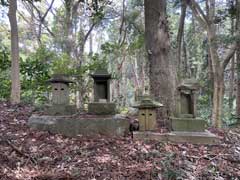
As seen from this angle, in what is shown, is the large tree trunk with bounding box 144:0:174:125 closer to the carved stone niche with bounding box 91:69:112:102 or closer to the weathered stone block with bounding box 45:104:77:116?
the carved stone niche with bounding box 91:69:112:102

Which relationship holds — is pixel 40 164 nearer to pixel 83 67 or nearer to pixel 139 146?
pixel 139 146

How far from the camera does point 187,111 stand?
4.46 m

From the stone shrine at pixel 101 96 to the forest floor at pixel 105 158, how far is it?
0.52 metres

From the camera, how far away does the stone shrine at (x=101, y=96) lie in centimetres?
452

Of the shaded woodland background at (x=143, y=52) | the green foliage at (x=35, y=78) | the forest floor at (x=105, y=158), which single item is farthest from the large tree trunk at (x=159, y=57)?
the green foliage at (x=35, y=78)

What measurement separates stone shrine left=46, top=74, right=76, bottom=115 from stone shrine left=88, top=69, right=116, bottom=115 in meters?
0.39

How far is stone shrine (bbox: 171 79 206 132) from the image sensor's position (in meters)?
4.35

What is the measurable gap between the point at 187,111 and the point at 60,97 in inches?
80.4

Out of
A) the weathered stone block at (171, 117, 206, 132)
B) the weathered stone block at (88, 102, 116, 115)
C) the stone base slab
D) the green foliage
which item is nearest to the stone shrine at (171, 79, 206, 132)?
the weathered stone block at (171, 117, 206, 132)

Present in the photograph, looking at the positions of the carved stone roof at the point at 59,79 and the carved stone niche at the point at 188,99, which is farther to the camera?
the carved stone roof at the point at 59,79

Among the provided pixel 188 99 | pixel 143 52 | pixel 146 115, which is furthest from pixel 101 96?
pixel 143 52

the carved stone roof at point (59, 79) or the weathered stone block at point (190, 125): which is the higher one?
the carved stone roof at point (59, 79)

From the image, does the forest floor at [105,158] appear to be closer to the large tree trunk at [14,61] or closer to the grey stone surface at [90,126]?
the grey stone surface at [90,126]

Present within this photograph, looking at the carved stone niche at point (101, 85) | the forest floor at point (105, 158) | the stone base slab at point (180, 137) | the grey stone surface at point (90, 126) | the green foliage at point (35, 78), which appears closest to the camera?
the forest floor at point (105, 158)
